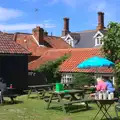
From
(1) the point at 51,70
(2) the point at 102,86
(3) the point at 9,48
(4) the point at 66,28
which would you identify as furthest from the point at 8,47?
(4) the point at 66,28

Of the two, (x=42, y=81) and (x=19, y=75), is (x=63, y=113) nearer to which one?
(x=19, y=75)

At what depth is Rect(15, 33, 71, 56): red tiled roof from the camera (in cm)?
4391

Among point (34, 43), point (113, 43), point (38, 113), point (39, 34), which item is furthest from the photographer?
point (34, 43)

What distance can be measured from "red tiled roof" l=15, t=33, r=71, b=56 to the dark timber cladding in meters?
17.4

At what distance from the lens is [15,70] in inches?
990

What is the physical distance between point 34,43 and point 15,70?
19.5 m

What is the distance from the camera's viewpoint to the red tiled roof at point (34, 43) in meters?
43.9

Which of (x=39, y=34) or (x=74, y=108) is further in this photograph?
(x=39, y=34)

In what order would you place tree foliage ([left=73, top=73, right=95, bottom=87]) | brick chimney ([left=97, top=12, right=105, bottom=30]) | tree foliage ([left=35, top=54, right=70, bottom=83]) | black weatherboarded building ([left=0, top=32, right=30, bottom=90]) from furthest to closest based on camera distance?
brick chimney ([left=97, top=12, right=105, bottom=30])
tree foliage ([left=35, top=54, right=70, bottom=83])
tree foliage ([left=73, top=73, right=95, bottom=87])
black weatherboarded building ([left=0, top=32, right=30, bottom=90])

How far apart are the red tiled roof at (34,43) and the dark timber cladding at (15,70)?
17419mm

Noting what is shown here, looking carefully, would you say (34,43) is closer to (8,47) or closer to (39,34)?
(39,34)

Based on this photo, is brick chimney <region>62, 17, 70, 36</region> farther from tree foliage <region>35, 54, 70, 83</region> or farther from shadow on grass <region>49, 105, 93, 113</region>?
shadow on grass <region>49, 105, 93, 113</region>

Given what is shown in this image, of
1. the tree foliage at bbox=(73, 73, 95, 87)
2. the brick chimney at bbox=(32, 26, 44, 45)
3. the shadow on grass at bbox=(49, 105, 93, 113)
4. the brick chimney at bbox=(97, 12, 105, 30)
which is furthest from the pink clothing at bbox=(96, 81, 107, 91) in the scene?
the brick chimney at bbox=(97, 12, 105, 30)

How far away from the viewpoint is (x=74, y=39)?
184 ft
